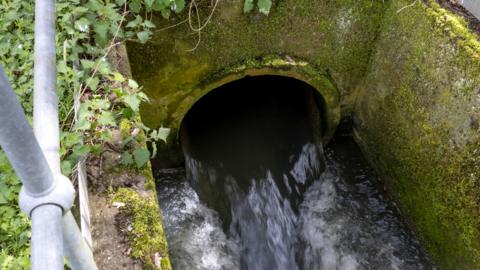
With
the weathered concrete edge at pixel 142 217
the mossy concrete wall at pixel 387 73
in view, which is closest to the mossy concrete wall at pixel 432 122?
the mossy concrete wall at pixel 387 73

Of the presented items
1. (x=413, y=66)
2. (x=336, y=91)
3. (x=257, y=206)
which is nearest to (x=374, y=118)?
(x=336, y=91)

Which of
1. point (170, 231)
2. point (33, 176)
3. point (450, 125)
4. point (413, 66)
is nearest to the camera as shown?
point (33, 176)

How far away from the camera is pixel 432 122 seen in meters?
4.17

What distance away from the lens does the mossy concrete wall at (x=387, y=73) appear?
12.6 feet

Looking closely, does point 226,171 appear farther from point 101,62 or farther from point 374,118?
point 101,62

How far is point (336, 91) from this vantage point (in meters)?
5.29

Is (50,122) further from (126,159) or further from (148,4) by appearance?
(148,4)

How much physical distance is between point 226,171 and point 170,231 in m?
1.11

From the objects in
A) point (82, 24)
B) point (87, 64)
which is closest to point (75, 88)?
point (87, 64)

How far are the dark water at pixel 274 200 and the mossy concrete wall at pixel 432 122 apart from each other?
0.50 m

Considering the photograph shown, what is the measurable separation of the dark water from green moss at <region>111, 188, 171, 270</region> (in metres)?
2.50

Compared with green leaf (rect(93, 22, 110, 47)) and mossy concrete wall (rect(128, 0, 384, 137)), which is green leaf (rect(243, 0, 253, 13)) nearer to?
mossy concrete wall (rect(128, 0, 384, 137))

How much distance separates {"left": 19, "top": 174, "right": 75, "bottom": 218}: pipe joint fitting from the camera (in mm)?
1045

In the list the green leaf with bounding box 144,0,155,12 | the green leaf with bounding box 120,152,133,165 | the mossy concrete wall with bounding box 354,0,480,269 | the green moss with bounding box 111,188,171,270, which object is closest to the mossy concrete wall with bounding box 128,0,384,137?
the green leaf with bounding box 144,0,155,12
